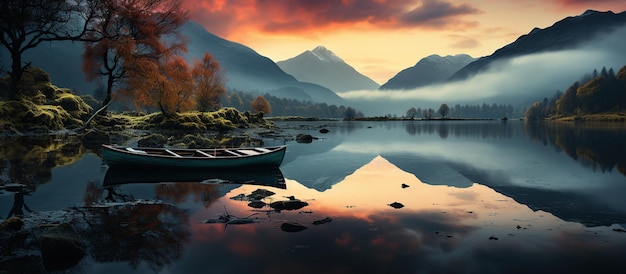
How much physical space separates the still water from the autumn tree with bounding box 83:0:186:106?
Result: 33.0 m

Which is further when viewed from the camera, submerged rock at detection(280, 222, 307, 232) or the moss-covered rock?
the moss-covered rock

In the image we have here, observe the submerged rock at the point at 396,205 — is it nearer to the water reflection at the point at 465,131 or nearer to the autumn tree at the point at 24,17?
the autumn tree at the point at 24,17

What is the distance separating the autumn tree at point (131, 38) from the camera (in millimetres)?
53938

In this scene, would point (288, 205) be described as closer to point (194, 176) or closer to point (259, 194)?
point (259, 194)

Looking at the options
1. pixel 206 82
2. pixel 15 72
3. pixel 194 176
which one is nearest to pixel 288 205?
pixel 194 176

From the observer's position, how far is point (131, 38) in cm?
5456

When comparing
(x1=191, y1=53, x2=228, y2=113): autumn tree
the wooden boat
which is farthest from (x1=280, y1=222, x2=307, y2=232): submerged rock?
(x1=191, y1=53, x2=228, y2=113): autumn tree

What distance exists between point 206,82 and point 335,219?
86402 mm

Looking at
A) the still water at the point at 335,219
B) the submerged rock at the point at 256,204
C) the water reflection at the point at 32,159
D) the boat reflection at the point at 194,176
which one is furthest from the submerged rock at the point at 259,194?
the water reflection at the point at 32,159

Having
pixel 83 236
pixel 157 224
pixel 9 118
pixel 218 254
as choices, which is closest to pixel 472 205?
pixel 218 254

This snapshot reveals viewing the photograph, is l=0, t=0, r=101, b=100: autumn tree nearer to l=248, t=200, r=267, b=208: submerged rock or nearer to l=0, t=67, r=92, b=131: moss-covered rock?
l=0, t=67, r=92, b=131: moss-covered rock

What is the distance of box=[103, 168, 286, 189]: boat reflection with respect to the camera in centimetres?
2153

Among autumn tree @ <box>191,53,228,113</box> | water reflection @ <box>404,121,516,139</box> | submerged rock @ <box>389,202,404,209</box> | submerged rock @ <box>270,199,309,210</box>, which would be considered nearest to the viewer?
submerged rock @ <box>270,199,309,210</box>

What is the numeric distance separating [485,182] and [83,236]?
22028 millimetres
